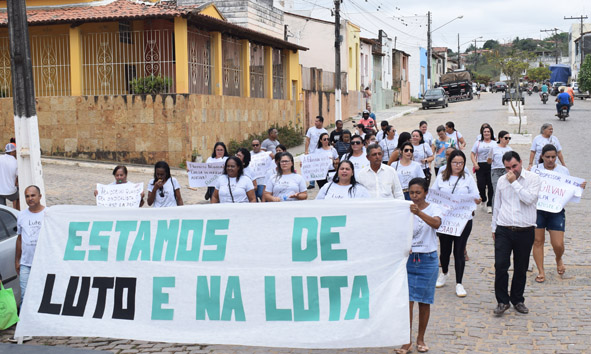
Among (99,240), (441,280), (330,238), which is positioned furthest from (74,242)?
(441,280)

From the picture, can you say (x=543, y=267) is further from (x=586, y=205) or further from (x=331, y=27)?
(x=331, y=27)

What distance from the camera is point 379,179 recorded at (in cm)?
844

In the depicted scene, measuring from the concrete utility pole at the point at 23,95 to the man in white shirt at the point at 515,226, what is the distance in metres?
6.98

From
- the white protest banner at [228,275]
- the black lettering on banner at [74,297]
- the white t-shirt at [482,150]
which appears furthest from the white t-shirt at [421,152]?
the black lettering on banner at [74,297]

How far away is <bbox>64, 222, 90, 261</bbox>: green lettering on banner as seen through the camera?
687 centimetres

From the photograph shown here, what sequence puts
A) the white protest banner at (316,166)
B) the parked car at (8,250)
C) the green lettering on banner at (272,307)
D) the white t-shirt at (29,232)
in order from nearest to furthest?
the green lettering on banner at (272,307) → the white t-shirt at (29,232) → the parked car at (8,250) → the white protest banner at (316,166)

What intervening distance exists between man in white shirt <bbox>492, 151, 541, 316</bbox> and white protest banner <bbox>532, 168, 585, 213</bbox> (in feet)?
4.45

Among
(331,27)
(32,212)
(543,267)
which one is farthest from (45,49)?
(331,27)

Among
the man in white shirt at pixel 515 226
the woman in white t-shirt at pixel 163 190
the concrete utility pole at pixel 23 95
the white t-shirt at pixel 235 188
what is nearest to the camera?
the man in white shirt at pixel 515 226

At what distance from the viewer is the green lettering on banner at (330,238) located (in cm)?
639

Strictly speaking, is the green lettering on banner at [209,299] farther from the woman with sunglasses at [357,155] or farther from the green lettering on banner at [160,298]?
the woman with sunglasses at [357,155]

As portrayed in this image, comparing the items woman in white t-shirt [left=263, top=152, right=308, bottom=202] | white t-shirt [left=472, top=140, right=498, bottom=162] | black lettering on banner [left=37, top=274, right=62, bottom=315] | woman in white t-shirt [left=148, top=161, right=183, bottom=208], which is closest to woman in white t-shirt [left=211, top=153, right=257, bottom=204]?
woman in white t-shirt [left=263, top=152, right=308, bottom=202]

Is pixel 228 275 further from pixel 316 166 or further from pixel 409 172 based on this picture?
pixel 316 166

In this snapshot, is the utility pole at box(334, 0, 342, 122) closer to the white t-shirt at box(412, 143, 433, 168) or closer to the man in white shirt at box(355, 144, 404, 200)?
the white t-shirt at box(412, 143, 433, 168)
